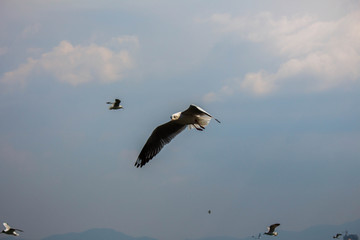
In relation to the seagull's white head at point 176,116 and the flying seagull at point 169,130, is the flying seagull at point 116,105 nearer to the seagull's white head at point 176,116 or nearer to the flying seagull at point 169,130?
the flying seagull at point 169,130

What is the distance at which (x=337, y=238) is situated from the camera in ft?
88.0

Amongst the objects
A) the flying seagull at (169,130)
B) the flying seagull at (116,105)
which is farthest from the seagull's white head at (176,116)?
the flying seagull at (116,105)

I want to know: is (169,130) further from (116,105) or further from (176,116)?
(116,105)

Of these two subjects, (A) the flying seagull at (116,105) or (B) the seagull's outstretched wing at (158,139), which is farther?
(A) the flying seagull at (116,105)

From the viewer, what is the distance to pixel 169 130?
14.0 m

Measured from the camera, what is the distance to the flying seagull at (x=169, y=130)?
12.5 m

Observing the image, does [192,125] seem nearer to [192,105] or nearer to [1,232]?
[192,105]

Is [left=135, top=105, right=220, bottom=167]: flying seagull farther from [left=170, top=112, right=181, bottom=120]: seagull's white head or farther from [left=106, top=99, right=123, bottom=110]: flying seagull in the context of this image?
[left=106, top=99, right=123, bottom=110]: flying seagull

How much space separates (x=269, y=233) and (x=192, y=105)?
10.2 m

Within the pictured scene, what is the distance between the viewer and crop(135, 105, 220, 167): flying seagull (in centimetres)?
1245

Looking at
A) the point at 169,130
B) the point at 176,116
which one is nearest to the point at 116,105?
the point at 169,130

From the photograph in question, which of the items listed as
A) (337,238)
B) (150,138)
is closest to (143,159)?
(150,138)

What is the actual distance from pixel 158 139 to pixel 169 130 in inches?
19.3

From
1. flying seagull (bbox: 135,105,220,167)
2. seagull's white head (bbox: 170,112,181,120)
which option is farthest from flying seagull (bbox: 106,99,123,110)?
seagull's white head (bbox: 170,112,181,120)
